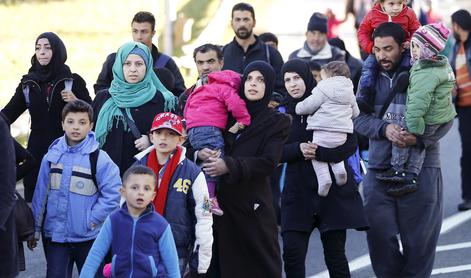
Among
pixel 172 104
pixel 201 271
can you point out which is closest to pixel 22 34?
pixel 172 104

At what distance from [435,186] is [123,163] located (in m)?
2.26

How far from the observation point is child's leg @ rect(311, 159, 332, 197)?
8555 millimetres

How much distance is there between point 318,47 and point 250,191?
17.3 ft

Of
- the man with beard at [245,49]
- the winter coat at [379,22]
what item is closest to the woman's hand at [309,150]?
the winter coat at [379,22]

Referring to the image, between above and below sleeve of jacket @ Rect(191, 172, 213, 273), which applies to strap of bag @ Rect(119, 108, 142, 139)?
above

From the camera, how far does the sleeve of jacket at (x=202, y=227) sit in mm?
7305

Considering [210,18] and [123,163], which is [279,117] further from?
[210,18]

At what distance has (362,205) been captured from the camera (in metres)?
8.73

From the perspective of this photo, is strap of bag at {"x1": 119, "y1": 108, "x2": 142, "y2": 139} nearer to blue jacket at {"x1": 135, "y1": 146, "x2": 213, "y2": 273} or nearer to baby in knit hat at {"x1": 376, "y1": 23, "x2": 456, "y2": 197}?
blue jacket at {"x1": 135, "y1": 146, "x2": 213, "y2": 273}

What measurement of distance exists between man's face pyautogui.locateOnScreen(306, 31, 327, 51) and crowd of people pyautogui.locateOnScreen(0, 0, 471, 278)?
11.3 ft

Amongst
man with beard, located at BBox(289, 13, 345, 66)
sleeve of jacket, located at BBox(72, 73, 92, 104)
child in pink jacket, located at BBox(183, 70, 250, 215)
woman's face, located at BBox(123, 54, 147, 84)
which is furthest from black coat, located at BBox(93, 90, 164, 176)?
man with beard, located at BBox(289, 13, 345, 66)

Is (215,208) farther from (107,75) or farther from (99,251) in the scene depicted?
(107,75)

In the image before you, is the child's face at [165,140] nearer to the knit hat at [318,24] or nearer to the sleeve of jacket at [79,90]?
the sleeve of jacket at [79,90]

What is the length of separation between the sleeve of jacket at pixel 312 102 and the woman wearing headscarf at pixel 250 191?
64 centimetres
